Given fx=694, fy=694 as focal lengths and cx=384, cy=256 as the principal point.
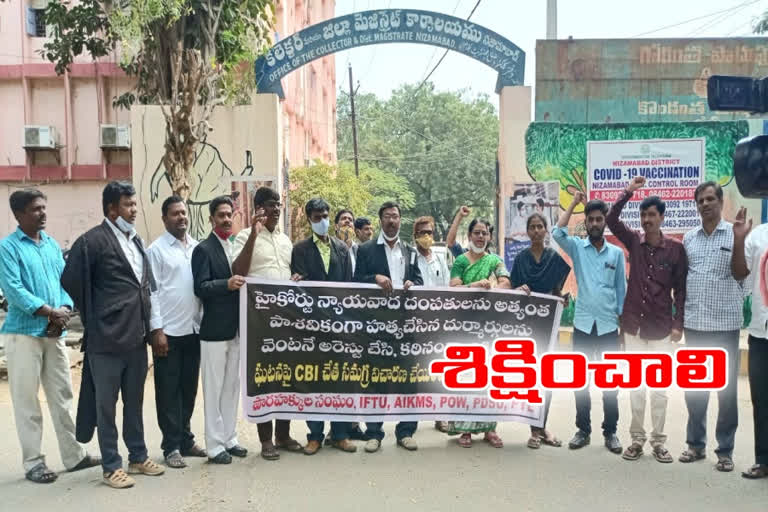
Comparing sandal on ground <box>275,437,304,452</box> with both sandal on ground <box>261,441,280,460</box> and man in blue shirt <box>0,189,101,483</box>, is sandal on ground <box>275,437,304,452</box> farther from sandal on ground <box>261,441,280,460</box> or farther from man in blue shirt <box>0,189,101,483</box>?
man in blue shirt <box>0,189,101,483</box>

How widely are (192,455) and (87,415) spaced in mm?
→ 846

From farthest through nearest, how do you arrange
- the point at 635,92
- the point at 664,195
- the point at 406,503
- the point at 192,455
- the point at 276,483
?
1. the point at 635,92
2. the point at 664,195
3. the point at 192,455
4. the point at 276,483
5. the point at 406,503

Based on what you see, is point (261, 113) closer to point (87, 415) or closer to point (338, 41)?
point (338, 41)

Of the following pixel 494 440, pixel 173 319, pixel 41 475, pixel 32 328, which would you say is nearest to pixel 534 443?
pixel 494 440

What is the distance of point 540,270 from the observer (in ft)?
17.9

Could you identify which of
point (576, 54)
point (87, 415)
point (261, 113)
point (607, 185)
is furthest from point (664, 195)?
point (87, 415)

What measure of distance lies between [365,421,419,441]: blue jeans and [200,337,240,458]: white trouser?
1049 millimetres

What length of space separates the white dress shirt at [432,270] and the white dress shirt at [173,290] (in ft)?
6.06

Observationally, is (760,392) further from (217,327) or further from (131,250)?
(131,250)

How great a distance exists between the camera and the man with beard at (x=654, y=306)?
513cm

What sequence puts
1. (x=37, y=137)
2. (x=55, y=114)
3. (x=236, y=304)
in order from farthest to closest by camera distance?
(x=55, y=114) → (x=37, y=137) → (x=236, y=304)

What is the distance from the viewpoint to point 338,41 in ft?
35.2

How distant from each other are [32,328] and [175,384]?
3.31 ft

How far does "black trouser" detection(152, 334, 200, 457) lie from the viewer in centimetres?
491
